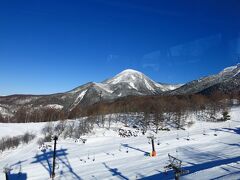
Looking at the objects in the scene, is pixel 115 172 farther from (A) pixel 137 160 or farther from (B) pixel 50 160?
(B) pixel 50 160

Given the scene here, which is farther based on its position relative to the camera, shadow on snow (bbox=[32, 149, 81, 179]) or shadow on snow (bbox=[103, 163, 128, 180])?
shadow on snow (bbox=[32, 149, 81, 179])

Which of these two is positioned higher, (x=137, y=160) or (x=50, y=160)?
(x=137, y=160)

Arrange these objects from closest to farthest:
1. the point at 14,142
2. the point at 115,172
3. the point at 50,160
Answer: the point at 115,172, the point at 50,160, the point at 14,142

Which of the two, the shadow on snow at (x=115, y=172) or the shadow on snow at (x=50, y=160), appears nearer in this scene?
the shadow on snow at (x=115, y=172)

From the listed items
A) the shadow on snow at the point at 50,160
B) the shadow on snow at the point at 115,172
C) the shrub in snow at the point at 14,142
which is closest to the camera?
the shadow on snow at the point at 115,172

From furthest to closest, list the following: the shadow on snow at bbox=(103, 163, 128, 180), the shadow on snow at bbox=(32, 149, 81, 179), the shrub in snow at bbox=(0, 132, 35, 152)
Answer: the shrub in snow at bbox=(0, 132, 35, 152)
the shadow on snow at bbox=(32, 149, 81, 179)
the shadow on snow at bbox=(103, 163, 128, 180)

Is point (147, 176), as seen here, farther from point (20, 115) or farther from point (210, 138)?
point (20, 115)

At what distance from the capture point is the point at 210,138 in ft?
176

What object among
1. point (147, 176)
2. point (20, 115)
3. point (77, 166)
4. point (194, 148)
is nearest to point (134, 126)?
point (194, 148)

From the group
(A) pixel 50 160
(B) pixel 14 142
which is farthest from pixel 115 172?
(B) pixel 14 142

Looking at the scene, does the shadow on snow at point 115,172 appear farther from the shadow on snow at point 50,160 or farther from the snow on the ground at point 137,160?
the shadow on snow at point 50,160

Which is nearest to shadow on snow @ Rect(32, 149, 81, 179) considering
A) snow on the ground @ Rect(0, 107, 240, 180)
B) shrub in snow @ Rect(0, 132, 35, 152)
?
snow on the ground @ Rect(0, 107, 240, 180)

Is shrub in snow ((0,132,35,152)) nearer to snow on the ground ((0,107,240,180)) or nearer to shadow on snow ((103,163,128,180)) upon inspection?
snow on the ground ((0,107,240,180))

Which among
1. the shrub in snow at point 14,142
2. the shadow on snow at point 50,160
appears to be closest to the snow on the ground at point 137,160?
the shadow on snow at point 50,160
